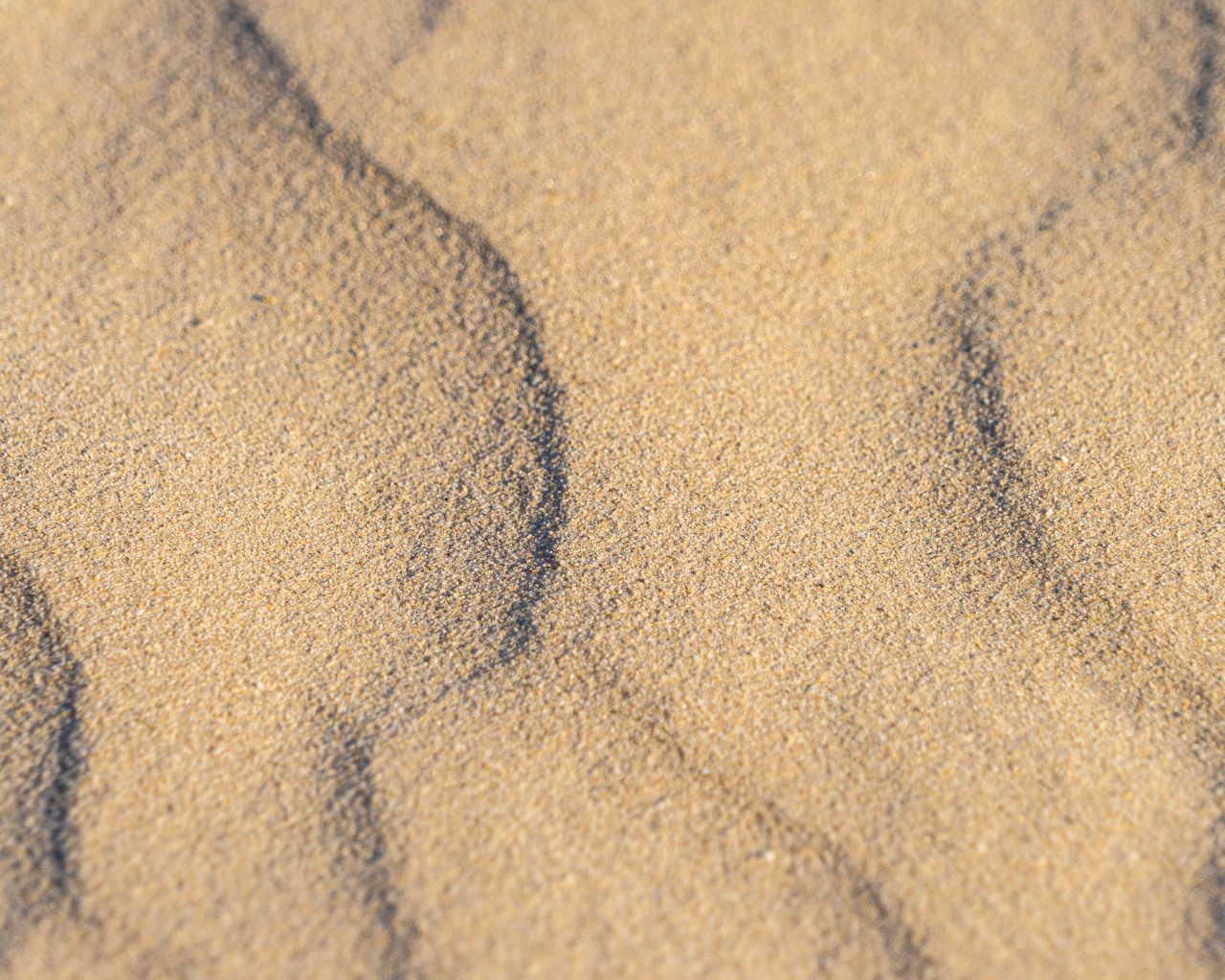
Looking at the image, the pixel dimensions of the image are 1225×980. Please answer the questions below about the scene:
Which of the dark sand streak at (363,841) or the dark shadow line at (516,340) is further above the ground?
the dark shadow line at (516,340)

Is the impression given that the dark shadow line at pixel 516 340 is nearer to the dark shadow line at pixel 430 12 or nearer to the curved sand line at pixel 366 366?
the curved sand line at pixel 366 366

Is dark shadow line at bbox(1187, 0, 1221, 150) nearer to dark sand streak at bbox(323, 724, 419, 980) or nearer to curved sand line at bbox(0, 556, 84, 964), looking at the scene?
dark sand streak at bbox(323, 724, 419, 980)

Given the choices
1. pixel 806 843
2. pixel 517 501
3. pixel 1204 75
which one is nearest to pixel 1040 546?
pixel 806 843

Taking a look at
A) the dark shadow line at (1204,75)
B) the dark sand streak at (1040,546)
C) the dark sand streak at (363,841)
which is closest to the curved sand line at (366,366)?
the dark sand streak at (363,841)

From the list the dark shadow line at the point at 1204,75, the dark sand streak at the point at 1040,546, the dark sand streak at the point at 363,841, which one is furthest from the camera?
the dark shadow line at the point at 1204,75

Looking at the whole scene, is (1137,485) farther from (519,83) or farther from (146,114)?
(146,114)

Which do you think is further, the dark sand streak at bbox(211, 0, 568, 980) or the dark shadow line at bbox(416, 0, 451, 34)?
the dark shadow line at bbox(416, 0, 451, 34)

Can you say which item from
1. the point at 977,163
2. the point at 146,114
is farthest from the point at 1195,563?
the point at 146,114

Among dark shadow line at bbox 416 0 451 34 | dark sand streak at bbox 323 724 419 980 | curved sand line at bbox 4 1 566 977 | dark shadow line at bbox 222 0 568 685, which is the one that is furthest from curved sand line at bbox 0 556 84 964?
dark shadow line at bbox 416 0 451 34
